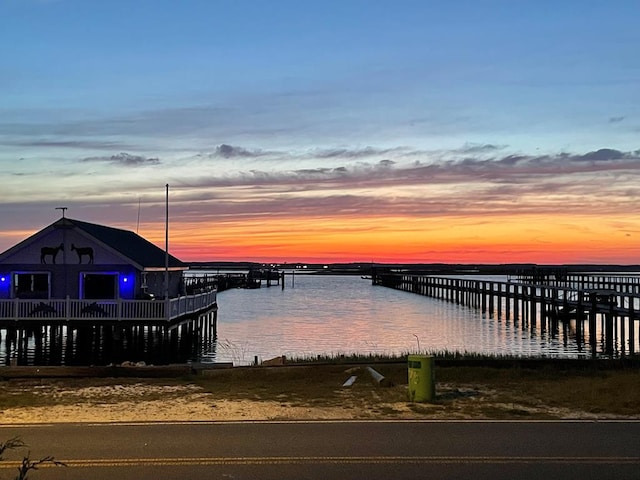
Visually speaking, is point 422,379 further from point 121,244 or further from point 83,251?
point 121,244

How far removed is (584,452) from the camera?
393 inches

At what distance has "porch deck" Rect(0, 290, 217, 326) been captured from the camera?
35719 mm

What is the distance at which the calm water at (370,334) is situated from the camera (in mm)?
41188

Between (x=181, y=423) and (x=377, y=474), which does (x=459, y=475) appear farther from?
(x=181, y=423)

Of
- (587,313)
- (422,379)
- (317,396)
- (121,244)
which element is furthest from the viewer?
(587,313)

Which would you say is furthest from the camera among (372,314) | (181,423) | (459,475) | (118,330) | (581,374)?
(372,314)

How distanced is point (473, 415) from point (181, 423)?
17.0 ft

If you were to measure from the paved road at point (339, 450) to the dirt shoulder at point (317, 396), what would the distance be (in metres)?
1.02

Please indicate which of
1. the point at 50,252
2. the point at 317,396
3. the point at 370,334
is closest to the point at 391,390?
the point at 317,396

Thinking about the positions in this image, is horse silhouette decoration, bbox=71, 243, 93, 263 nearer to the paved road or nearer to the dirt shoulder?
the dirt shoulder

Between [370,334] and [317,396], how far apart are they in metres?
36.3

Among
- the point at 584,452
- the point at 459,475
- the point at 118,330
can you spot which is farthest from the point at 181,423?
the point at 118,330

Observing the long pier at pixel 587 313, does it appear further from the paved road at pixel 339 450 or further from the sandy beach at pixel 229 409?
the paved road at pixel 339 450

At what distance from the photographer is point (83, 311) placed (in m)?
35.8
